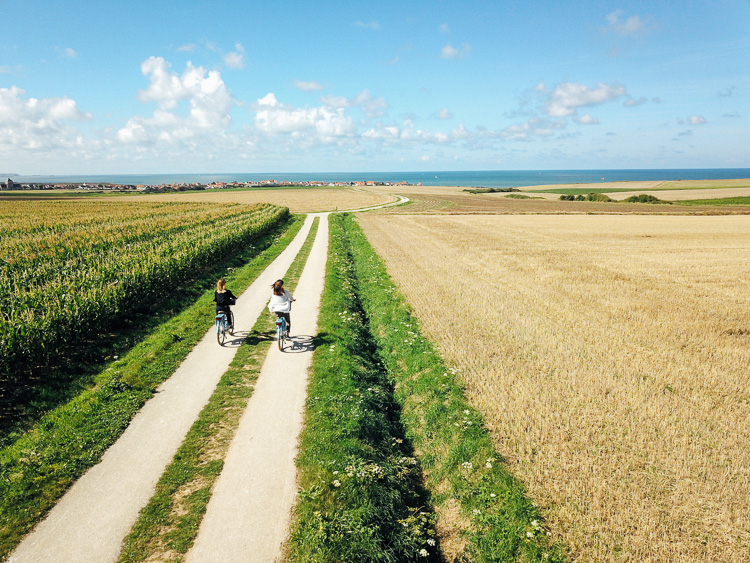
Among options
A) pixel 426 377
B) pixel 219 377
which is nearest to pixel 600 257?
pixel 426 377

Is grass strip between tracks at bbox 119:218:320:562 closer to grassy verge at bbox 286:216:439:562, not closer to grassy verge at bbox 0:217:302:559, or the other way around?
grassy verge at bbox 286:216:439:562

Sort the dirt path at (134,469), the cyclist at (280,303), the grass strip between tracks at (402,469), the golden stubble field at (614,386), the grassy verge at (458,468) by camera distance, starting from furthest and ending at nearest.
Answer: the cyclist at (280,303), the golden stubble field at (614,386), the grassy verge at (458,468), the grass strip between tracks at (402,469), the dirt path at (134,469)

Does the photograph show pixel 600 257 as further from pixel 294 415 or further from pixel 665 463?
pixel 294 415

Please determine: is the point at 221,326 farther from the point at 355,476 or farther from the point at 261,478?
the point at 355,476

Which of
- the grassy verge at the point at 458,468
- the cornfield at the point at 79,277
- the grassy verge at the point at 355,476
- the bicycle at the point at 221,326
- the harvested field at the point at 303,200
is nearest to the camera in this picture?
the grassy verge at the point at 355,476

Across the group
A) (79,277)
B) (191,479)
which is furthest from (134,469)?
(79,277)

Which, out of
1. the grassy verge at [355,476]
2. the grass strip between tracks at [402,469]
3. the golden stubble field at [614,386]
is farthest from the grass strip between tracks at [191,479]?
the golden stubble field at [614,386]

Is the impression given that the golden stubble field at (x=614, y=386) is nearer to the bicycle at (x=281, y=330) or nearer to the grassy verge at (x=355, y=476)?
the grassy verge at (x=355, y=476)
